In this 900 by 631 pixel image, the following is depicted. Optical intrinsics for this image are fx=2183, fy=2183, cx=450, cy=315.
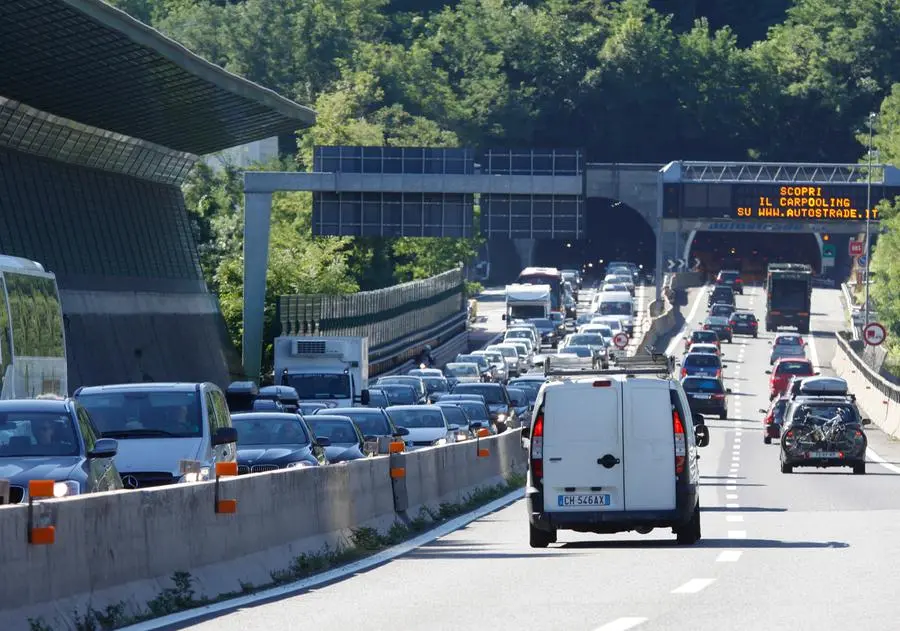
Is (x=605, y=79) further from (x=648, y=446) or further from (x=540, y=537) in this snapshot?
(x=648, y=446)

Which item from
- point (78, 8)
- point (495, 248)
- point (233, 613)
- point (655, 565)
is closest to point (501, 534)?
point (655, 565)

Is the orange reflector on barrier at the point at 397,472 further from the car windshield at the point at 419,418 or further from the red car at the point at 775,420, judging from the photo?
the red car at the point at 775,420

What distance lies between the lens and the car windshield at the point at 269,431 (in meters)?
26.1

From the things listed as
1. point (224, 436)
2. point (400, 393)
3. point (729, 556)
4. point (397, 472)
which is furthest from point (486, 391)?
point (729, 556)

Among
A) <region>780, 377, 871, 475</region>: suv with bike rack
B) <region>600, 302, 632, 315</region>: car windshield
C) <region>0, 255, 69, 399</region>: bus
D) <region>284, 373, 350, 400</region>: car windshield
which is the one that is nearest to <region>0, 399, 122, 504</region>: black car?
<region>0, 255, 69, 399</region>: bus

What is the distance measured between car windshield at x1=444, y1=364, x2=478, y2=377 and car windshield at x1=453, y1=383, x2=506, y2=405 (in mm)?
17407

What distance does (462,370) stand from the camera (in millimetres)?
68875

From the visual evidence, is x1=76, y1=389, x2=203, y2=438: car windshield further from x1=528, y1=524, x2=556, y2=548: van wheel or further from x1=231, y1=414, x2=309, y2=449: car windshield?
x1=231, y1=414, x2=309, y2=449: car windshield

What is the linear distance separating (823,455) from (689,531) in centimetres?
1907

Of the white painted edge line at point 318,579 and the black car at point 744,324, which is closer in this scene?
the white painted edge line at point 318,579

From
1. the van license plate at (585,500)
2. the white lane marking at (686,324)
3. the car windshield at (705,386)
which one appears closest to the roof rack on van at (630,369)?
the van license plate at (585,500)

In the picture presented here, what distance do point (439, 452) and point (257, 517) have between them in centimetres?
1007

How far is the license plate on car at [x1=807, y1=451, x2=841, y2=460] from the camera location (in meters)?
40.0

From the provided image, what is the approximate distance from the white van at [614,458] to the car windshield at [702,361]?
1934 inches
